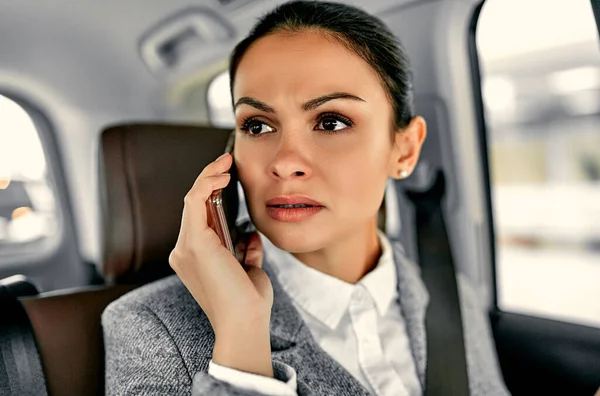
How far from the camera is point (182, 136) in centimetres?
61

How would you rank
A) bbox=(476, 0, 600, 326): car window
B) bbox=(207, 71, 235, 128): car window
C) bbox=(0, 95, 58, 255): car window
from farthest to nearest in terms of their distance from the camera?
1. bbox=(476, 0, 600, 326): car window
2. bbox=(207, 71, 235, 128): car window
3. bbox=(0, 95, 58, 255): car window

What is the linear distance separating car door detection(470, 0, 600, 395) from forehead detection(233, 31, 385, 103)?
0.39 meters

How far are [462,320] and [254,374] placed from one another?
1.77 ft

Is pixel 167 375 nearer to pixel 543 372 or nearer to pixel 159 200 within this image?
pixel 159 200

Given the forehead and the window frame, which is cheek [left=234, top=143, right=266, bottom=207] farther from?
the window frame

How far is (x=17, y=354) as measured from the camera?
56 cm

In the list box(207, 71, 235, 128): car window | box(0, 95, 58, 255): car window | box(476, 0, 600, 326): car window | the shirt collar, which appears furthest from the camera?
box(476, 0, 600, 326): car window

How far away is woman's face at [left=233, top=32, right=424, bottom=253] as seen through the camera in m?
0.54

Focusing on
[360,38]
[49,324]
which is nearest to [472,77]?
[360,38]

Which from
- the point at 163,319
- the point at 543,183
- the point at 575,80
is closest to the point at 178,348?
the point at 163,319

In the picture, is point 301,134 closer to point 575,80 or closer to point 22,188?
point 22,188

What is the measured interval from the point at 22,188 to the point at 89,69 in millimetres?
141

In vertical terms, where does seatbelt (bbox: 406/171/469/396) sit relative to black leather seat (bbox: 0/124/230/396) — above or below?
below

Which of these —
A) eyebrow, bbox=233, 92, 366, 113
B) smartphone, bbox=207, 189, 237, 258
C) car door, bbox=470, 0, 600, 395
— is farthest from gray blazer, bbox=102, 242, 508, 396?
car door, bbox=470, 0, 600, 395
